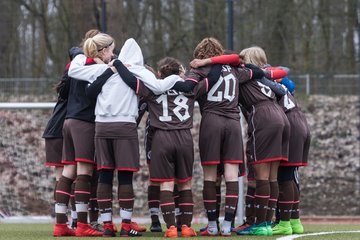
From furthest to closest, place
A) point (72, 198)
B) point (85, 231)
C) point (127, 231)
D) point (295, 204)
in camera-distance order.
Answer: point (72, 198) < point (295, 204) < point (85, 231) < point (127, 231)

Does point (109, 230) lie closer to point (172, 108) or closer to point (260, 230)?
point (172, 108)

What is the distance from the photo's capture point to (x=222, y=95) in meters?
9.02

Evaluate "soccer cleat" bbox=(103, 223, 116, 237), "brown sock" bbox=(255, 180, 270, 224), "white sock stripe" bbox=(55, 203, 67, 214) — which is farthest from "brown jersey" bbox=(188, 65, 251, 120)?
"white sock stripe" bbox=(55, 203, 67, 214)

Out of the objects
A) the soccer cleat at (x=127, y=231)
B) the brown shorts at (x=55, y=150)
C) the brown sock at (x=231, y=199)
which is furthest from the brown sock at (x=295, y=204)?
the brown shorts at (x=55, y=150)

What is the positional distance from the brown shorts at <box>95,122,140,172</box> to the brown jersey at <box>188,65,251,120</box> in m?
0.75

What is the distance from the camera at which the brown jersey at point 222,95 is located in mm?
9023

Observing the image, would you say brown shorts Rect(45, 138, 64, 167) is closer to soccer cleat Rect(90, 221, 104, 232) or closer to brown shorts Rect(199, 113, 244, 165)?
soccer cleat Rect(90, 221, 104, 232)

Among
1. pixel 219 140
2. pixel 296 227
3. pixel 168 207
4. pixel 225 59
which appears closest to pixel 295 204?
pixel 296 227

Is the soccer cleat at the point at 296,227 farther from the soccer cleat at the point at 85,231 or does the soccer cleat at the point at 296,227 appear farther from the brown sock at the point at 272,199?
the soccer cleat at the point at 85,231

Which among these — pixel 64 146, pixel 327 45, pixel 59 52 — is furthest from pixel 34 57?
pixel 64 146

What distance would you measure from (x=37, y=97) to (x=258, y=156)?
773 centimetres

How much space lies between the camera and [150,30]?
53.2 feet

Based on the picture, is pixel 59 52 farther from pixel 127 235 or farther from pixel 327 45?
pixel 127 235

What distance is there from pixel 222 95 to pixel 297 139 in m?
1.06
